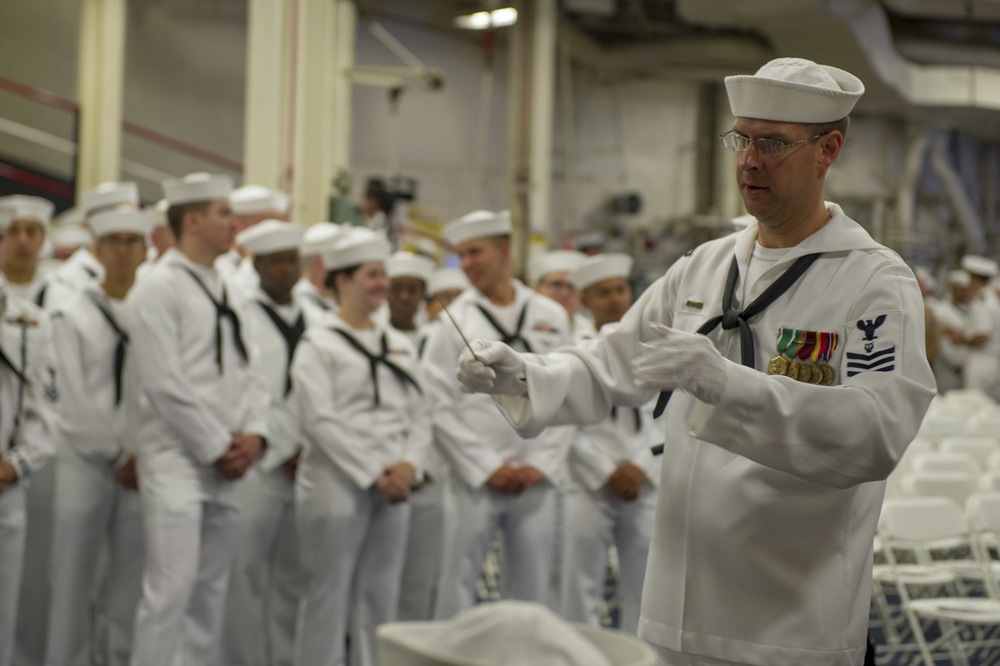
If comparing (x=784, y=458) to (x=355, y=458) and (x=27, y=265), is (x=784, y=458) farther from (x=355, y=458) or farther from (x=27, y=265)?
(x=27, y=265)

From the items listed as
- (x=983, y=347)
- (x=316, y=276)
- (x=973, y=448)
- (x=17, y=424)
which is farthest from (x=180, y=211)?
(x=983, y=347)

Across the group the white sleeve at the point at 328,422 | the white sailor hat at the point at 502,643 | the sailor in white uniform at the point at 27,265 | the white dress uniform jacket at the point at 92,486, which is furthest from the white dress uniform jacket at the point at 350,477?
the white sailor hat at the point at 502,643

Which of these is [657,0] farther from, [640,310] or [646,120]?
[640,310]

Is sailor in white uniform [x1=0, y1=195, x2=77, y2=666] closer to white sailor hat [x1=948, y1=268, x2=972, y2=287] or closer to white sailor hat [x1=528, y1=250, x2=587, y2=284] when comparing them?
white sailor hat [x1=528, y1=250, x2=587, y2=284]

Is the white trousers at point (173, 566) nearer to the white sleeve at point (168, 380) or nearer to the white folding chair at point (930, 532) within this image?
the white sleeve at point (168, 380)

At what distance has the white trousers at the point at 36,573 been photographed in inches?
227

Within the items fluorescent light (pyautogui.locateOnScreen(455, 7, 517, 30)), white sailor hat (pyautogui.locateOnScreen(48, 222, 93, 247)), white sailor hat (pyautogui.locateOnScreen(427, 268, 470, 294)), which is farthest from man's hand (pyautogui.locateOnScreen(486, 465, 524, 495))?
fluorescent light (pyautogui.locateOnScreen(455, 7, 517, 30))

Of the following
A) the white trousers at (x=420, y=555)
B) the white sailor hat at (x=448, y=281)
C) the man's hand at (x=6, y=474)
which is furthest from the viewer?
the white sailor hat at (x=448, y=281)

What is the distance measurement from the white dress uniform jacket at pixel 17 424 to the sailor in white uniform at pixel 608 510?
2.35 metres

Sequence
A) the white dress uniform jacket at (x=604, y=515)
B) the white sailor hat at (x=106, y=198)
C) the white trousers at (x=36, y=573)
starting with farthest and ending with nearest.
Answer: the white sailor hat at (x=106, y=198) → the white dress uniform jacket at (x=604, y=515) → the white trousers at (x=36, y=573)

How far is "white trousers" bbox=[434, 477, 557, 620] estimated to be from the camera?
594 centimetres

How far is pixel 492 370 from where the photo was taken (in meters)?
2.70

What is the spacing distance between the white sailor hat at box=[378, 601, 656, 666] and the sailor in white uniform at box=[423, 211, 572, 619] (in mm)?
4385

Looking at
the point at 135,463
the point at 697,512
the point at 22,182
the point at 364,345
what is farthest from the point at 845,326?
the point at 22,182
